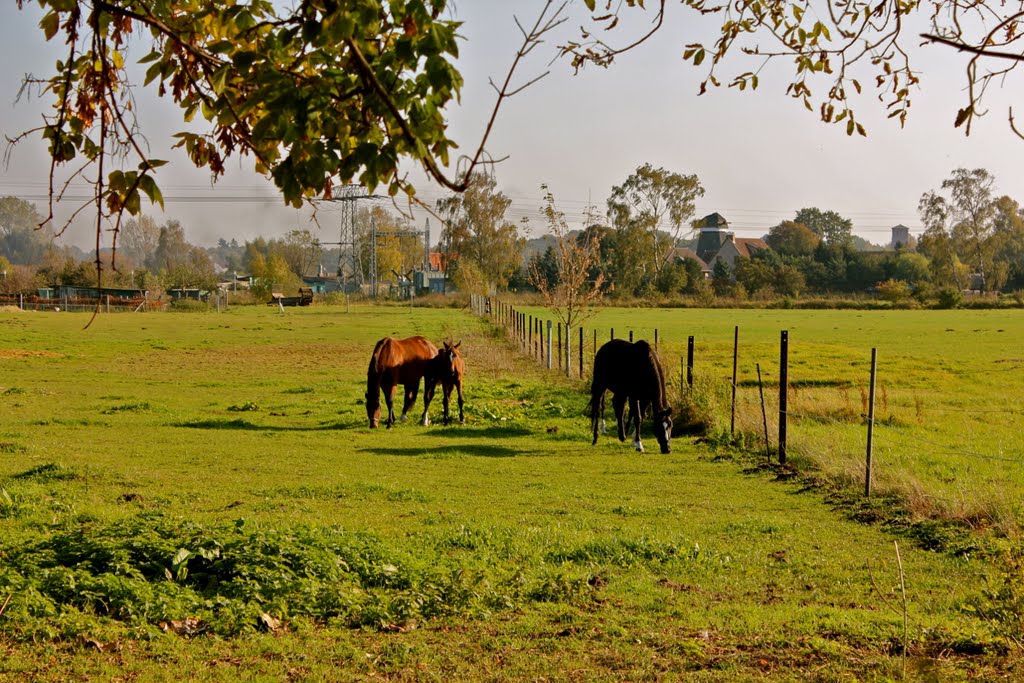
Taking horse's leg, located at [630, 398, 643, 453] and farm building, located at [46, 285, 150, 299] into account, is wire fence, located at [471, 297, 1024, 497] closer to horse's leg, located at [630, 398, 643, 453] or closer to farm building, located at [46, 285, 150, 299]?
horse's leg, located at [630, 398, 643, 453]

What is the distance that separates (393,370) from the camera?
18031mm

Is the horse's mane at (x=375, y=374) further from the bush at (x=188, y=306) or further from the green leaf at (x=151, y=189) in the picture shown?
the bush at (x=188, y=306)

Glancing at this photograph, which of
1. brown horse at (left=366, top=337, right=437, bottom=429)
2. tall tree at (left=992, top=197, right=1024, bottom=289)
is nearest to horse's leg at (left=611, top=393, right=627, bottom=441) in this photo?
brown horse at (left=366, top=337, right=437, bottom=429)

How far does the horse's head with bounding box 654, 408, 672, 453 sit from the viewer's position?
14.9 meters

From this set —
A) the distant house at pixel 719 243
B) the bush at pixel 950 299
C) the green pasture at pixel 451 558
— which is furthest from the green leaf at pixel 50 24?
the distant house at pixel 719 243

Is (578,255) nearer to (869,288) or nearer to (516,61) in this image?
(516,61)

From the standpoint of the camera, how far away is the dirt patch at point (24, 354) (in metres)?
30.5

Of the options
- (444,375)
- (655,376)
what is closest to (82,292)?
(444,375)

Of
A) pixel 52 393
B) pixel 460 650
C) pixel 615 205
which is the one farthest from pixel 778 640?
pixel 615 205

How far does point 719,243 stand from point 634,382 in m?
125

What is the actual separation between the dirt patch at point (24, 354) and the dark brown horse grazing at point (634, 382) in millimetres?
21259

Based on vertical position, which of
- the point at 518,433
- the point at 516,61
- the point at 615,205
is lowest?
the point at 518,433

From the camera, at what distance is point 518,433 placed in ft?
54.9

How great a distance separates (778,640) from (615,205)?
89425 millimetres
